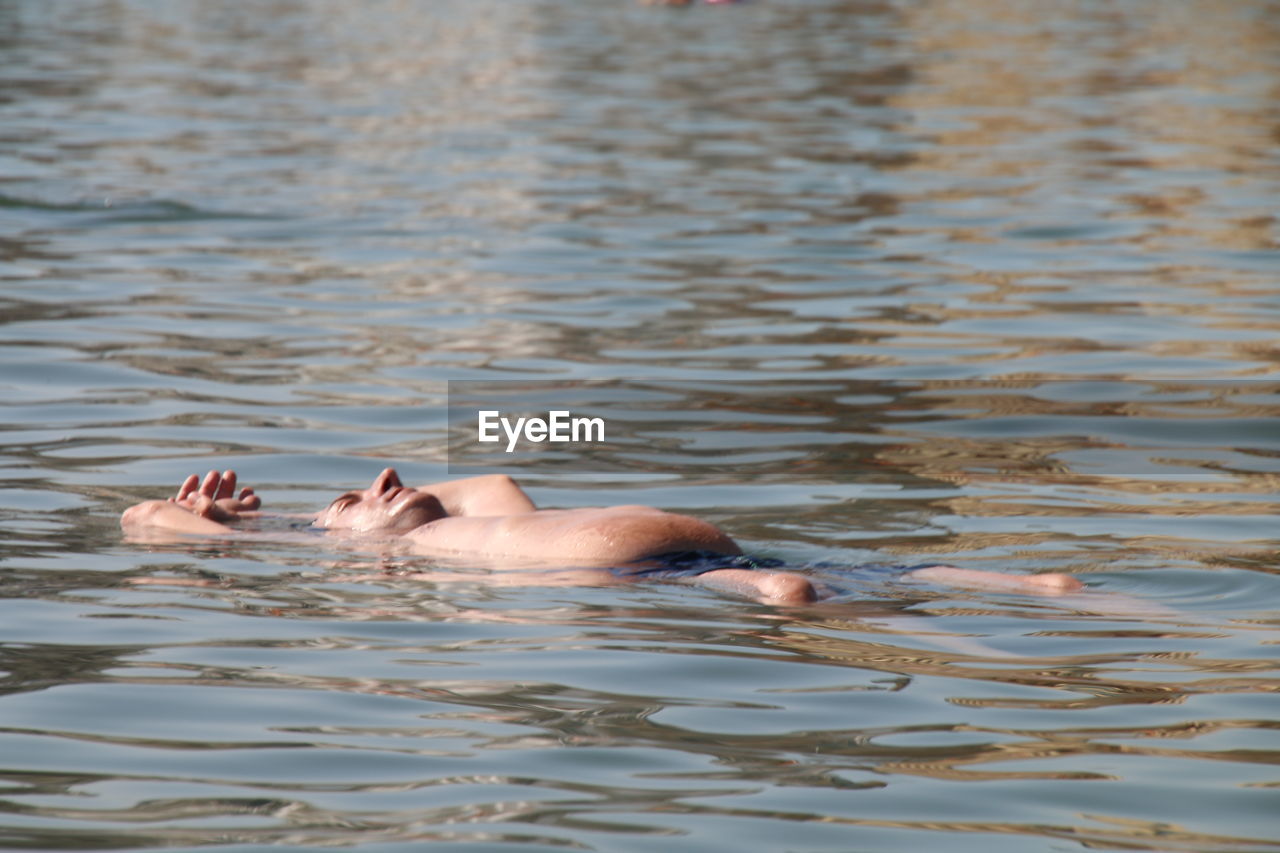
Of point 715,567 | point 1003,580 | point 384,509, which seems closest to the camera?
point 1003,580

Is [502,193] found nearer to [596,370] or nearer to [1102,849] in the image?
[596,370]

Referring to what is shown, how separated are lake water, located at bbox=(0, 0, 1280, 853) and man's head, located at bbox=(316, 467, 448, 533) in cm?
17

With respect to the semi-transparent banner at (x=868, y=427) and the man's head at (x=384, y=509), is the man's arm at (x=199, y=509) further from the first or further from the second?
the semi-transparent banner at (x=868, y=427)

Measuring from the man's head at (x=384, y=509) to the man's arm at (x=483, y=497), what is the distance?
0.10 m

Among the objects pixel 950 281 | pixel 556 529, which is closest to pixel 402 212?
pixel 950 281

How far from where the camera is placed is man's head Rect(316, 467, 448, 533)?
707 cm

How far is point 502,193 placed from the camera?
17.6 metres

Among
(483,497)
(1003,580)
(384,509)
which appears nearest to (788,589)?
(1003,580)

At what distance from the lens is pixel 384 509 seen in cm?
709

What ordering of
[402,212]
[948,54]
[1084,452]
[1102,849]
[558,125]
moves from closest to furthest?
[1102,849] → [1084,452] → [402,212] → [558,125] → [948,54]

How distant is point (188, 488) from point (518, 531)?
151 cm

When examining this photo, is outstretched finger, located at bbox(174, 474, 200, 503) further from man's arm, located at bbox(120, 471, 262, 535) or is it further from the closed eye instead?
the closed eye

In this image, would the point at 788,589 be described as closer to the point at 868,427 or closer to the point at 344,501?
the point at 344,501

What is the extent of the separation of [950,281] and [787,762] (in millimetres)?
9019
